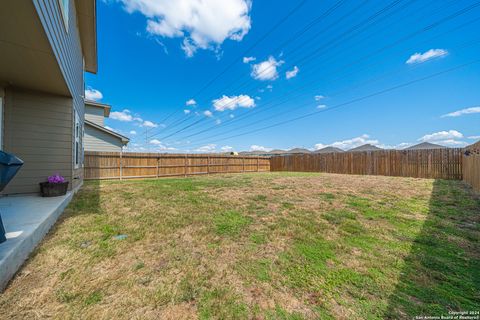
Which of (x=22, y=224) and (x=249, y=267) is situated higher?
(x=22, y=224)

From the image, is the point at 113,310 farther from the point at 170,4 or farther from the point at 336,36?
the point at 336,36

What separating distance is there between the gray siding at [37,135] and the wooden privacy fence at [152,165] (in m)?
4.82

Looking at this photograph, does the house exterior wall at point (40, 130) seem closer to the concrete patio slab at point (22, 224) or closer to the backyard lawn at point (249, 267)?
the concrete patio slab at point (22, 224)

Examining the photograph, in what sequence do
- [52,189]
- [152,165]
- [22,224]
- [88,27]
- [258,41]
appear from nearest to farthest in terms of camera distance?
[22,224], [52,189], [88,27], [152,165], [258,41]

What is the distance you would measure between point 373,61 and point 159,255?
748 inches

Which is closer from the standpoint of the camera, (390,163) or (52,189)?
(52,189)

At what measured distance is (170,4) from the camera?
365 inches

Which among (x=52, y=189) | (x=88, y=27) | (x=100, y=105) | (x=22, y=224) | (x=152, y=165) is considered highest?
(x=88, y=27)

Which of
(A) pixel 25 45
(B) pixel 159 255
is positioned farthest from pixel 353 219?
(A) pixel 25 45

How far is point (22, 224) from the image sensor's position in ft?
7.87

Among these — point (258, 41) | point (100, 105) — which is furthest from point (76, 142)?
point (258, 41)

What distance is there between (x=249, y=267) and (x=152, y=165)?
32.9ft

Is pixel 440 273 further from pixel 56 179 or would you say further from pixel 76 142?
pixel 76 142

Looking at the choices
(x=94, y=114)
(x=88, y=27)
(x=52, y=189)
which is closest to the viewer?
(x=52, y=189)
